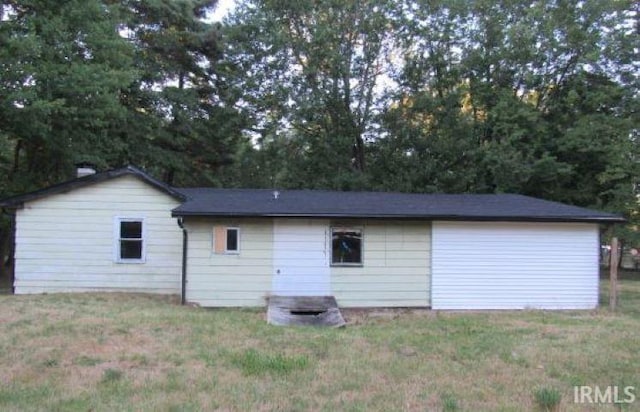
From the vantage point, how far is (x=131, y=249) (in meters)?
15.0

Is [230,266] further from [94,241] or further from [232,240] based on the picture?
[94,241]

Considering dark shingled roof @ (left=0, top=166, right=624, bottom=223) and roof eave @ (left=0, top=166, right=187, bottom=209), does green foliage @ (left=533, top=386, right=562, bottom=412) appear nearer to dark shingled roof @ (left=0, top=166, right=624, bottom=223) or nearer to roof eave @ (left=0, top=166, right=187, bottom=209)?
dark shingled roof @ (left=0, top=166, right=624, bottom=223)

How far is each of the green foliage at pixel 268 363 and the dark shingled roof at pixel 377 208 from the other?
5739mm

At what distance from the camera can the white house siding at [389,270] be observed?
13.7m

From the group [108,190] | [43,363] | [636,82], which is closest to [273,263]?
[108,190]

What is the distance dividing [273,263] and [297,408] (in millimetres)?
7995

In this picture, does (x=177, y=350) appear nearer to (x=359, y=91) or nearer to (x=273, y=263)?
(x=273, y=263)

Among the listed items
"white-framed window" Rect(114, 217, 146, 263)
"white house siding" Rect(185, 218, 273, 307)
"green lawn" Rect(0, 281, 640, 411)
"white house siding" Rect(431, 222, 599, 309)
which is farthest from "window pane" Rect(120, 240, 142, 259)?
"white house siding" Rect(431, 222, 599, 309)

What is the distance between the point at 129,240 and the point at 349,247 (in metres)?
5.65

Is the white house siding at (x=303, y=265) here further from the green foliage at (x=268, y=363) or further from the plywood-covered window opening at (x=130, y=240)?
the green foliage at (x=268, y=363)

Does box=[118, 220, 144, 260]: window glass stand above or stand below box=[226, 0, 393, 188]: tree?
below

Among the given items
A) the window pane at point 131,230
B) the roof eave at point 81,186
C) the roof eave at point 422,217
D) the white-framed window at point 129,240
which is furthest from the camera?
the window pane at point 131,230

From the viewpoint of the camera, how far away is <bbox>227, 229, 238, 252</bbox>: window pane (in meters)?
13.5

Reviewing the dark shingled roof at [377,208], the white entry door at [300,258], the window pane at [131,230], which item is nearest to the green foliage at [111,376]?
the dark shingled roof at [377,208]
